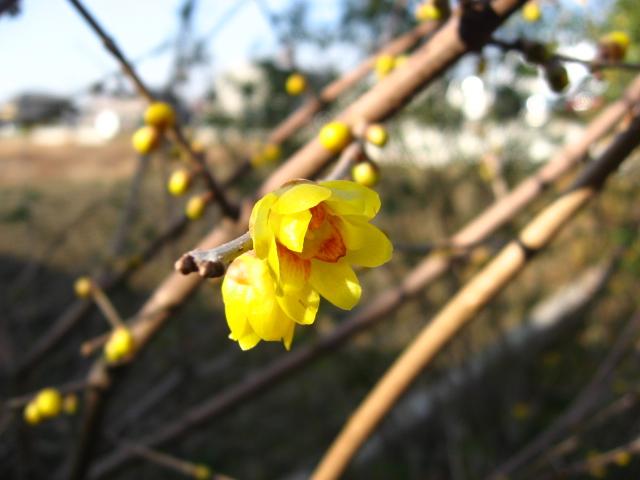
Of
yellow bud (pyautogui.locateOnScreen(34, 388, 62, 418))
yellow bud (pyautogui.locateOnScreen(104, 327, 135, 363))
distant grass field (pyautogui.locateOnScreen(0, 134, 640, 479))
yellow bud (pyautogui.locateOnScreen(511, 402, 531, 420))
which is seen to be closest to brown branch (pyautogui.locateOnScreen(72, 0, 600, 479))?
yellow bud (pyautogui.locateOnScreen(104, 327, 135, 363))

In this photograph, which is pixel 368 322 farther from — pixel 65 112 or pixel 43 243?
pixel 43 243

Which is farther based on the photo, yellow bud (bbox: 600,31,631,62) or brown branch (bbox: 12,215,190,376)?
brown branch (bbox: 12,215,190,376)

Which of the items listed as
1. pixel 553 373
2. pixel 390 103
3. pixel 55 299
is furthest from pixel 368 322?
pixel 55 299

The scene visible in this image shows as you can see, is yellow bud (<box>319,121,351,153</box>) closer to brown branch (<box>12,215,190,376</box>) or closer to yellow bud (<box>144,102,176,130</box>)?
yellow bud (<box>144,102,176,130</box>)

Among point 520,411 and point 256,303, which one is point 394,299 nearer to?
point 256,303

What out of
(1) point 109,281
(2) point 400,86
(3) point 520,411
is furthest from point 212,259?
(3) point 520,411
